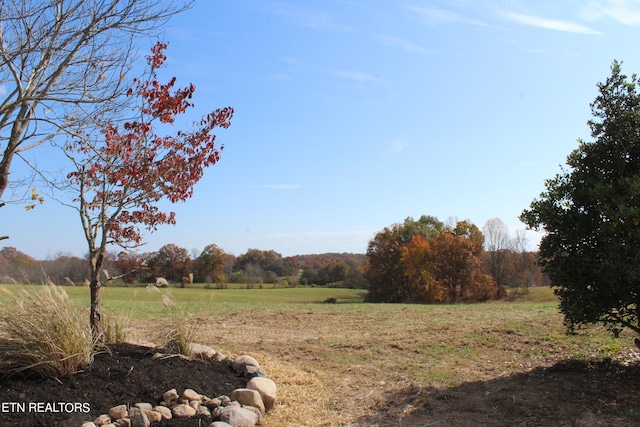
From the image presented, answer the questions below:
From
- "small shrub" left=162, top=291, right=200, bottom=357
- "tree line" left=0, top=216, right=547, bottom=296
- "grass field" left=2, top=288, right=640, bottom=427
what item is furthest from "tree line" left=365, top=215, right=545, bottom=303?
"small shrub" left=162, top=291, right=200, bottom=357

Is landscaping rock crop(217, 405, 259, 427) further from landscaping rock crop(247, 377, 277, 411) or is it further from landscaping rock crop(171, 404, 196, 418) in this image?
landscaping rock crop(247, 377, 277, 411)

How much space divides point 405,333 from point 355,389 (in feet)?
12.9

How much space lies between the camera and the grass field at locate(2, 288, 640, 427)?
16.4 feet

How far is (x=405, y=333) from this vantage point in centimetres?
990

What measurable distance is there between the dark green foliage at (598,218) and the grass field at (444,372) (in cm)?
102

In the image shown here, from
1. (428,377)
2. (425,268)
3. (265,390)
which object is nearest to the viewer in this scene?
(265,390)

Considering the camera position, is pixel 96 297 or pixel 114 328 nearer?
pixel 96 297

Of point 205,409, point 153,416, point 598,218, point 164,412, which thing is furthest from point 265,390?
point 598,218

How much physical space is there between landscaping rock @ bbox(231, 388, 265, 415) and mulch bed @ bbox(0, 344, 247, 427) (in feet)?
0.66

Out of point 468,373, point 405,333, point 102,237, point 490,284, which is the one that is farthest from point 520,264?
point 102,237

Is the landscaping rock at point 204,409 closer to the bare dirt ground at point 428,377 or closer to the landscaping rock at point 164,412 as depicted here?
the landscaping rock at point 164,412

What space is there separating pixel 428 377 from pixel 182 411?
365 cm

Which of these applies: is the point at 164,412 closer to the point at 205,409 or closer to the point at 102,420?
the point at 205,409

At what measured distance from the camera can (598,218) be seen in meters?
5.59
